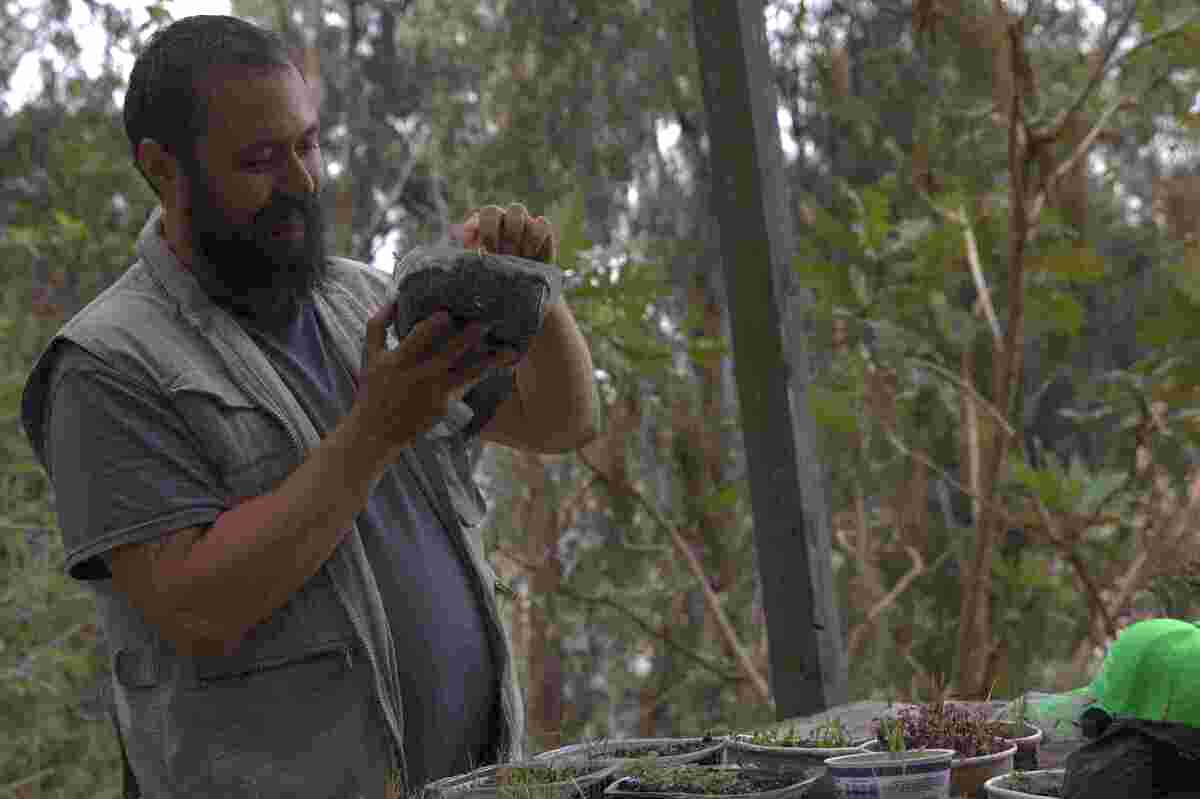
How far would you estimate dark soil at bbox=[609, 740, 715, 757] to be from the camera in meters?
1.56

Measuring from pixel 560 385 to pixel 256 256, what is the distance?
0.44 m

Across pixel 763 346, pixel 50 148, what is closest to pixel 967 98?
pixel 763 346

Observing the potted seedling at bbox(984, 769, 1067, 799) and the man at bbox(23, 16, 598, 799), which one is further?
the man at bbox(23, 16, 598, 799)

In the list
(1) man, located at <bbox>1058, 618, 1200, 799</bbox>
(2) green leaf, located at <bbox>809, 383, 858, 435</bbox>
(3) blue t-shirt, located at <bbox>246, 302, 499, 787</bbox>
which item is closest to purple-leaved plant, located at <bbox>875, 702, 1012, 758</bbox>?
(1) man, located at <bbox>1058, 618, 1200, 799</bbox>

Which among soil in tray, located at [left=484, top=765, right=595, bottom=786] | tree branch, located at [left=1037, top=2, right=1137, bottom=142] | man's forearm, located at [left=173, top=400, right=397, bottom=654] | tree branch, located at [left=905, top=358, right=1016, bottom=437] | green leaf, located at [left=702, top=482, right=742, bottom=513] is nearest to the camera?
soil in tray, located at [left=484, top=765, right=595, bottom=786]

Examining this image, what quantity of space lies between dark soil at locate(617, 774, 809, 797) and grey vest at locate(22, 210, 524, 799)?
36cm

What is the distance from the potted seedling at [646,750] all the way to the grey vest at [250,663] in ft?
0.67

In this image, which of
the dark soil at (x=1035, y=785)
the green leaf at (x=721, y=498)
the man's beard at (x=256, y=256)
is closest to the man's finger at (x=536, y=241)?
the man's beard at (x=256, y=256)

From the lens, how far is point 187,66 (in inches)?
67.7

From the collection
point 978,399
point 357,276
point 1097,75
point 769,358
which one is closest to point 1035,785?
point 357,276

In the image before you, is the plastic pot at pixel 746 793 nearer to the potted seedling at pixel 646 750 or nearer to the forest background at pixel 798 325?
the potted seedling at pixel 646 750

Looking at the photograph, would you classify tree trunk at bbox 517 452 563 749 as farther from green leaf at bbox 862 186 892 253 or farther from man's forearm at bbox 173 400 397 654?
man's forearm at bbox 173 400 397 654

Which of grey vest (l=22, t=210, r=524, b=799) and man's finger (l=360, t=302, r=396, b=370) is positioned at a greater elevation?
man's finger (l=360, t=302, r=396, b=370)

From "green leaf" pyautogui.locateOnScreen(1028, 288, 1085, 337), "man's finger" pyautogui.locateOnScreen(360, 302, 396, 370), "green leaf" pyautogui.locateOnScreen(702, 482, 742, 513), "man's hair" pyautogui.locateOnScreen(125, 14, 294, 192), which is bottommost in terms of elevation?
"green leaf" pyautogui.locateOnScreen(702, 482, 742, 513)
